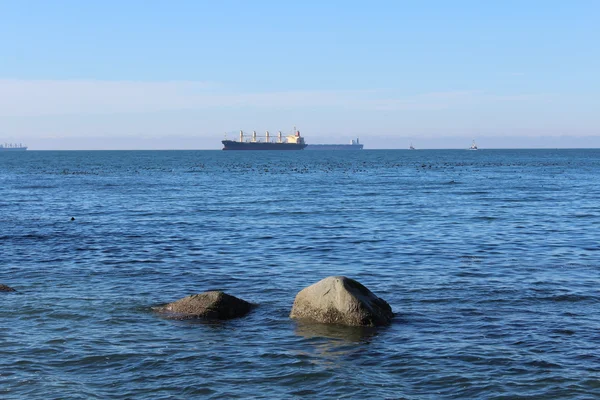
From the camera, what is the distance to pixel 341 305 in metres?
15.7

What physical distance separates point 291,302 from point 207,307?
7.78ft

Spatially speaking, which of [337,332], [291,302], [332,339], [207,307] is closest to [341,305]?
[337,332]

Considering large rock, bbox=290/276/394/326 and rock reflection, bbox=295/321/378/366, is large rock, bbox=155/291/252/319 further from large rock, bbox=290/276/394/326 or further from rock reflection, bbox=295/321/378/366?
rock reflection, bbox=295/321/378/366

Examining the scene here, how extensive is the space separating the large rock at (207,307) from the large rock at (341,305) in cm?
135

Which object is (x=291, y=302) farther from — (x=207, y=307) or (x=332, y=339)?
(x=332, y=339)

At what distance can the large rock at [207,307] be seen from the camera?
1641cm

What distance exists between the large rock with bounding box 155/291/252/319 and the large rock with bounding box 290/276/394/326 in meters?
1.35

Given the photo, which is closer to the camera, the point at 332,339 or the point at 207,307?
the point at 332,339

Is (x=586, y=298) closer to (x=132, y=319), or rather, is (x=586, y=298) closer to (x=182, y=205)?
(x=132, y=319)

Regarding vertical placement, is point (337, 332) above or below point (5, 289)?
below

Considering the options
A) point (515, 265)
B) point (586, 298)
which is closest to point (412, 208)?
point (515, 265)

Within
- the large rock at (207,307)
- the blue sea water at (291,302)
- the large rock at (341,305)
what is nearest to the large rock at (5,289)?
the blue sea water at (291,302)

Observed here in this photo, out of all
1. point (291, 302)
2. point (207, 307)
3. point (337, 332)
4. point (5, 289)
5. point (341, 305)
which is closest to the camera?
point (337, 332)

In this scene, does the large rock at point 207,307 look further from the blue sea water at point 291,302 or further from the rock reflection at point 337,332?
the rock reflection at point 337,332
